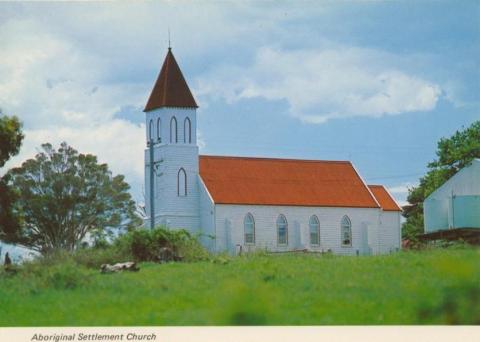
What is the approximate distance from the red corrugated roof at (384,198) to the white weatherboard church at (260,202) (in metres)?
0.82

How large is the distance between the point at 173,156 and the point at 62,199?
872 cm

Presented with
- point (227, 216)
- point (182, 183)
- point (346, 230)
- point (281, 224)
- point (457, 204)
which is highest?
point (182, 183)

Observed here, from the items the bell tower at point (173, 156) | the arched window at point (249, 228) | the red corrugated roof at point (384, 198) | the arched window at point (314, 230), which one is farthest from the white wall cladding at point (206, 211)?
the red corrugated roof at point (384, 198)

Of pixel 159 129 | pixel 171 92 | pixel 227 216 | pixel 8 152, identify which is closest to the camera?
pixel 8 152

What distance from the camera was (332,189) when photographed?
96.0 ft

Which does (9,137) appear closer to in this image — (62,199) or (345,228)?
(62,199)

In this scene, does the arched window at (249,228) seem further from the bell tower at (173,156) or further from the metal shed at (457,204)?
the metal shed at (457,204)

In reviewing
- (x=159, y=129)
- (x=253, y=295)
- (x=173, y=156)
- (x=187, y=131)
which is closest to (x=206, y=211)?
(x=173, y=156)

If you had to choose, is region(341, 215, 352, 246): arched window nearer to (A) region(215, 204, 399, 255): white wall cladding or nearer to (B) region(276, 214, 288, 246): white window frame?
(A) region(215, 204, 399, 255): white wall cladding

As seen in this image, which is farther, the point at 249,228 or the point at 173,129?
the point at 249,228

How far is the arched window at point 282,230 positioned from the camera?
1125 inches

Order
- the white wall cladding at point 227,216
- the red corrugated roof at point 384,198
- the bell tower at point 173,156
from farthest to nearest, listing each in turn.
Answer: the red corrugated roof at point 384,198, the white wall cladding at point 227,216, the bell tower at point 173,156

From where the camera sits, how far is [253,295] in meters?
7.98
